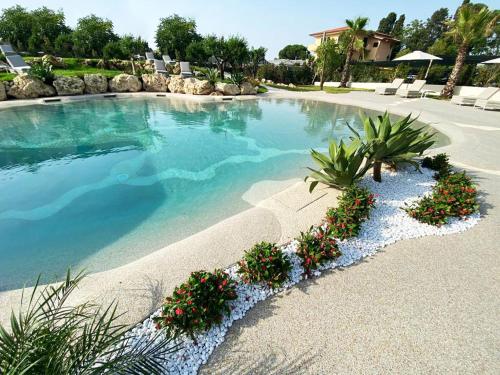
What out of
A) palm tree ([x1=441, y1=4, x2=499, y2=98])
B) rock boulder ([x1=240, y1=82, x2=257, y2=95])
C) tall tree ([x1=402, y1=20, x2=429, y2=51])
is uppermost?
tall tree ([x1=402, y1=20, x2=429, y2=51])

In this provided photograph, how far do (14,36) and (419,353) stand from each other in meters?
63.3

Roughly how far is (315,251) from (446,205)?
10.0 ft

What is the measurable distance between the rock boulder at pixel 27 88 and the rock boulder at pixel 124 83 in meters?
5.11

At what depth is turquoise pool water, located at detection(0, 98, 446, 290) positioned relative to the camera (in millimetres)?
5328

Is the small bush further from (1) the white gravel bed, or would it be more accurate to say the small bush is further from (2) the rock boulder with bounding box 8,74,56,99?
(2) the rock boulder with bounding box 8,74,56,99

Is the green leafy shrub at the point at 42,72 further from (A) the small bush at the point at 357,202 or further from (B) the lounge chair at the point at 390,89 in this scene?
(B) the lounge chair at the point at 390,89

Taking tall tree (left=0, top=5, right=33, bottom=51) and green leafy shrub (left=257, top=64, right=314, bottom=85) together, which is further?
tall tree (left=0, top=5, right=33, bottom=51)

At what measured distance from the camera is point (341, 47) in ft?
93.9

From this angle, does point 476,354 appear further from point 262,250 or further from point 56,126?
point 56,126

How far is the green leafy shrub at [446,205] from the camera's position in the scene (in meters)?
4.69

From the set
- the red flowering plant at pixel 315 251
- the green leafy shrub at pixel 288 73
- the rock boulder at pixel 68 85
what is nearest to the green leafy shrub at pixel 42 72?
the rock boulder at pixel 68 85

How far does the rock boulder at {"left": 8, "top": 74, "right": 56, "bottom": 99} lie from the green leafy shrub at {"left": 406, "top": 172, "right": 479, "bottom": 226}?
85.6ft

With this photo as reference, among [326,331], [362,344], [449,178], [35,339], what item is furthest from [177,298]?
[449,178]

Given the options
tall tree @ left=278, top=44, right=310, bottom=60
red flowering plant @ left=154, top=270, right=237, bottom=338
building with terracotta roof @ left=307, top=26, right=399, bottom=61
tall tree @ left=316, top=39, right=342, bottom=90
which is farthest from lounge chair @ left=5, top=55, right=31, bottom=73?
tall tree @ left=278, top=44, right=310, bottom=60
